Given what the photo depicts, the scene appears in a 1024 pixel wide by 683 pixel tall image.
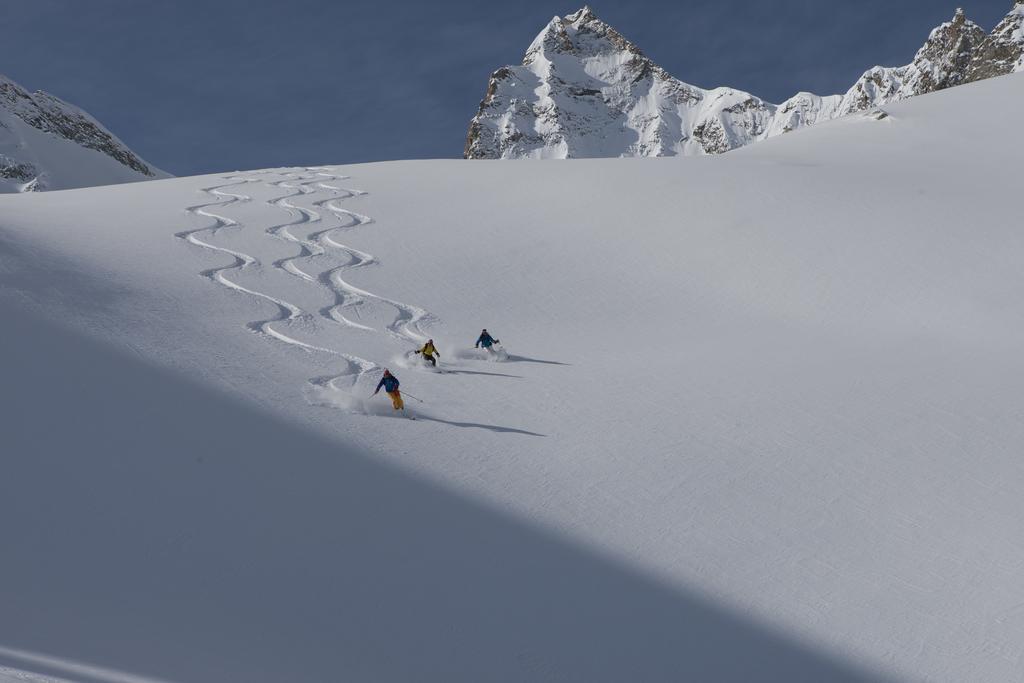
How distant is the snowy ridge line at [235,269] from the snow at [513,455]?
100 millimetres

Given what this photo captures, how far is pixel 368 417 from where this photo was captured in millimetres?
10883

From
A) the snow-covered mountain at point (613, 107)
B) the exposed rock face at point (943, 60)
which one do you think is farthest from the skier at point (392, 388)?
the snow-covered mountain at point (613, 107)

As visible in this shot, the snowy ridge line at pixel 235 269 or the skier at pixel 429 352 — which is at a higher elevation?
the snowy ridge line at pixel 235 269

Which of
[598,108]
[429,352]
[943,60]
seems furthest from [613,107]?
[429,352]

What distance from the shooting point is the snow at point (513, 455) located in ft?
22.2

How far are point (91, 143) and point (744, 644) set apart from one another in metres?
129

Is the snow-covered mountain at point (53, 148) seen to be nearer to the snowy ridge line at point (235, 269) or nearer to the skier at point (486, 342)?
the snowy ridge line at point (235, 269)

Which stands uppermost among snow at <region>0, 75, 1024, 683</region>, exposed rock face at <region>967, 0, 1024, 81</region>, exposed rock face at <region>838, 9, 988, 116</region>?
exposed rock face at <region>838, 9, 988, 116</region>

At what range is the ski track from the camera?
12.9m

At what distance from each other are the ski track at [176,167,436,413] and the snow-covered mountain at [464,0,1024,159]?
122 metres

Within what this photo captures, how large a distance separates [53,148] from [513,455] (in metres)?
115

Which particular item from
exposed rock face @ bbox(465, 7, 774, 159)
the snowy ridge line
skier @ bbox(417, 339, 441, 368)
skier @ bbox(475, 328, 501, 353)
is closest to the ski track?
the snowy ridge line

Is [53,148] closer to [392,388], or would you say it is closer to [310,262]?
[310,262]

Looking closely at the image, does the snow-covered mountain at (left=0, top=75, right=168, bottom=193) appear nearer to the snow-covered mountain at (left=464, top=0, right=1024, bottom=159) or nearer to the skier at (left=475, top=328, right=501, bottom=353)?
the snow-covered mountain at (left=464, top=0, right=1024, bottom=159)
